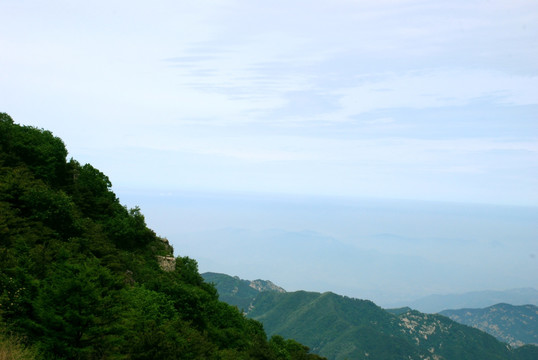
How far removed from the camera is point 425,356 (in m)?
190

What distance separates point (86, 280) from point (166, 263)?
1240 inches

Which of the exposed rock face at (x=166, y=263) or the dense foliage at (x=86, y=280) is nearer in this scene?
the dense foliage at (x=86, y=280)

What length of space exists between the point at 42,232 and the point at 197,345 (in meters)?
18.7

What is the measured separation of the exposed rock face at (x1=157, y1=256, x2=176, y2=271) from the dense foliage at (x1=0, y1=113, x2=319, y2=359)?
2.91 ft

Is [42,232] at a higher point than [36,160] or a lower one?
lower

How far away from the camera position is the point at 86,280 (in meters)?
20.7

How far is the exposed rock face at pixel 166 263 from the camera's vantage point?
1984 inches

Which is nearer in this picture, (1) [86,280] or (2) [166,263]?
(1) [86,280]

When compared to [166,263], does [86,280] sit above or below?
above

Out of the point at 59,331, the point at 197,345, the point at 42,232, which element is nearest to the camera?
the point at 59,331

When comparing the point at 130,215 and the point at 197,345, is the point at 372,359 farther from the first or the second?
the point at 197,345

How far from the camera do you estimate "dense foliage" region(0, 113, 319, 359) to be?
65.7ft

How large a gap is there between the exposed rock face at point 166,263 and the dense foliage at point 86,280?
34.9 inches

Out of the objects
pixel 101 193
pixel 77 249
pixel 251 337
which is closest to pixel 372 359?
pixel 251 337
